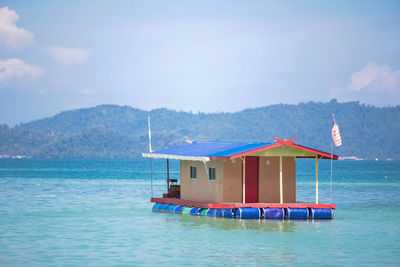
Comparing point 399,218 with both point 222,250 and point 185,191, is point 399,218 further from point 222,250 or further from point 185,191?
point 222,250

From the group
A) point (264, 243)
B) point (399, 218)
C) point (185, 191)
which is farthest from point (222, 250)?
point (399, 218)

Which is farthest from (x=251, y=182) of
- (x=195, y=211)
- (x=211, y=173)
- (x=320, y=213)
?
(x=320, y=213)

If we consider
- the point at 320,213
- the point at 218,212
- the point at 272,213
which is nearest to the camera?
the point at 272,213

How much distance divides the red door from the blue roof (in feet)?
2.24

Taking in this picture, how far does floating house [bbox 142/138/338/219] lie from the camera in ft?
108

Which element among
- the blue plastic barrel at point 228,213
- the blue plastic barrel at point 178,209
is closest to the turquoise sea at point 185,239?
the blue plastic barrel at point 228,213

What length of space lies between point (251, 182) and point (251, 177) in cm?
22

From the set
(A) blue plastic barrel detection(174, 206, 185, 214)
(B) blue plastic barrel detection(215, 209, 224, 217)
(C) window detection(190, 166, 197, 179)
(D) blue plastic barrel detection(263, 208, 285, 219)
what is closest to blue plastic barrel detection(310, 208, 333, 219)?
(D) blue plastic barrel detection(263, 208, 285, 219)

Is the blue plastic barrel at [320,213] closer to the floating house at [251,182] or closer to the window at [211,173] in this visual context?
the floating house at [251,182]

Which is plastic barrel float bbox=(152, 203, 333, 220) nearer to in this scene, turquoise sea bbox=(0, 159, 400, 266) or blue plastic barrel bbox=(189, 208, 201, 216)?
blue plastic barrel bbox=(189, 208, 201, 216)

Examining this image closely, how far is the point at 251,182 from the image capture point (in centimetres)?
3412

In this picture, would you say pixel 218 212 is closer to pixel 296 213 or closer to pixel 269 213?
pixel 269 213

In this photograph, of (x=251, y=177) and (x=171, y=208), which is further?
(x=171, y=208)

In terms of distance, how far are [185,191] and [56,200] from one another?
625 inches
